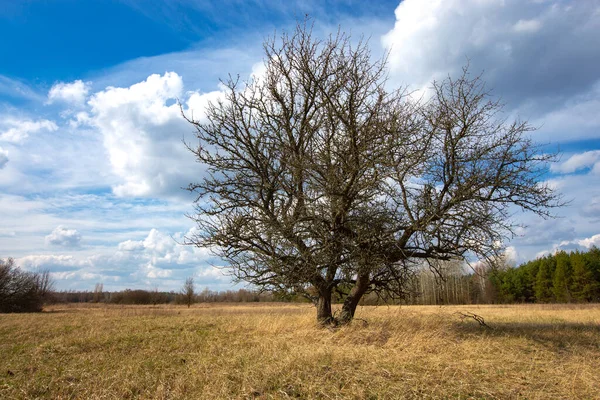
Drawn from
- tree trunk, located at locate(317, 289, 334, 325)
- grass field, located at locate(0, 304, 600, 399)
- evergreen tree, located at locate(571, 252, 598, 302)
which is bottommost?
grass field, located at locate(0, 304, 600, 399)

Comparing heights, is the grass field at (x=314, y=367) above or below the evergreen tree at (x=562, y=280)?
below

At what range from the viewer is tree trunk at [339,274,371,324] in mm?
11094

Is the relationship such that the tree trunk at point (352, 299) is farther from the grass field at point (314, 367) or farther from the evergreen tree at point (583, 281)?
the evergreen tree at point (583, 281)

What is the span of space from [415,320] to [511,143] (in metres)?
5.75

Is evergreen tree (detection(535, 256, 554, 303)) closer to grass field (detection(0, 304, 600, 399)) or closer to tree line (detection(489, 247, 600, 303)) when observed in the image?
tree line (detection(489, 247, 600, 303))

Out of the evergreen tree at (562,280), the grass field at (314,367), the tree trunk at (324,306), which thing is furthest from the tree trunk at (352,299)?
the evergreen tree at (562,280)

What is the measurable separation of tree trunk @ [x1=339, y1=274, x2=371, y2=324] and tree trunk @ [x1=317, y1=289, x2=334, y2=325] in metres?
0.38

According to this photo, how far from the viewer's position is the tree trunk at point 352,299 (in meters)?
11.1

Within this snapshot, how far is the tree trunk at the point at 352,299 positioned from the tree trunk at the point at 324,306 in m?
0.38

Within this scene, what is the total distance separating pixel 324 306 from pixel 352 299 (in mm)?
853

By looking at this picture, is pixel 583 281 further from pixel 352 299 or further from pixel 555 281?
pixel 352 299

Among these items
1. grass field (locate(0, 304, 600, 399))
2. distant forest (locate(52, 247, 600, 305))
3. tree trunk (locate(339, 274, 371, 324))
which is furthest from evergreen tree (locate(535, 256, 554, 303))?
tree trunk (locate(339, 274, 371, 324))

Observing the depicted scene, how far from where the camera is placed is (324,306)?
37.4ft

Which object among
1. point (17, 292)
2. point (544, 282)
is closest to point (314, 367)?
point (17, 292)
